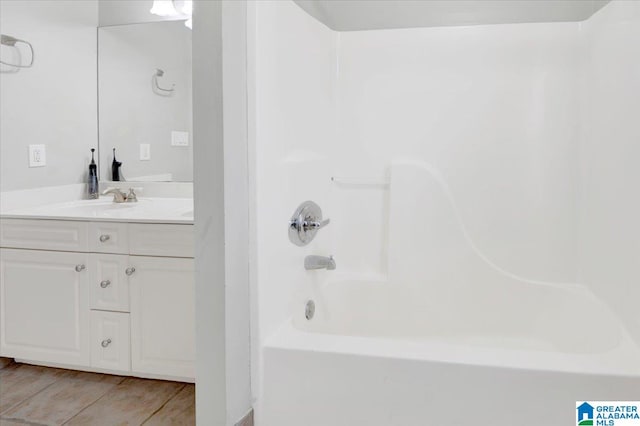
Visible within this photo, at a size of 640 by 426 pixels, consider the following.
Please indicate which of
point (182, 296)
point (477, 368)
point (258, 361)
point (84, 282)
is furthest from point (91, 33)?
point (477, 368)

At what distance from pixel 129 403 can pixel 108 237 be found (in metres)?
0.74

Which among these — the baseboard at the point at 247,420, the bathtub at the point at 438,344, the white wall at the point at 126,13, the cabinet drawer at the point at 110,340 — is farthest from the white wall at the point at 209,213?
the white wall at the point at 126,13

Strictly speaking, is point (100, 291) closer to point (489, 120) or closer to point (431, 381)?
point (431, 381)

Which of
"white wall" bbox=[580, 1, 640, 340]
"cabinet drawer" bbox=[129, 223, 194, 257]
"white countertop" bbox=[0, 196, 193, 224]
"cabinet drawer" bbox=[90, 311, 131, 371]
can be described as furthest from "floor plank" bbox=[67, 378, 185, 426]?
"white wall" bbox=[580, 1, 640, 340]

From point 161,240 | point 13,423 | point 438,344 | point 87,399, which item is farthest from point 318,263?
point 13,423

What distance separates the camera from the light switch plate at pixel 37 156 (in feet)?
9.58

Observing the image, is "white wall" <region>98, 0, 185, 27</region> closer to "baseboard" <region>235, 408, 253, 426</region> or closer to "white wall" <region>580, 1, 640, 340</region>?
"white wall" <region>580, 1, 640, 340</region>

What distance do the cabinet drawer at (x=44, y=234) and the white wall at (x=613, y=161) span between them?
7.06ft

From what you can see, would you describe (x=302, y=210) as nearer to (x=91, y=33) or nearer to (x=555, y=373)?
(x=555, y=373)

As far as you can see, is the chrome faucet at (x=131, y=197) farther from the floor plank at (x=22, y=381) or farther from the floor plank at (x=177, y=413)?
the floor plank at (x=177, y=413)

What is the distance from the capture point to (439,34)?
7.39ft

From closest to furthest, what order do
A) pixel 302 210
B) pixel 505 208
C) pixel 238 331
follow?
pixel 238 331 < pixel 302 210 < pixel 505 208

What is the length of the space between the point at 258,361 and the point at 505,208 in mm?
1243

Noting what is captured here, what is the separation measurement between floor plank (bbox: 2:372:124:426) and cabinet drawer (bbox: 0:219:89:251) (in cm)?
63
